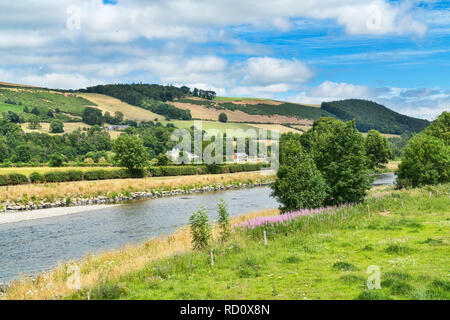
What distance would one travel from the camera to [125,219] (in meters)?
39.2

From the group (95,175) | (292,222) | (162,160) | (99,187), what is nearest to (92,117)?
(162,160)

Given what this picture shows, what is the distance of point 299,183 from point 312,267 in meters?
13.3

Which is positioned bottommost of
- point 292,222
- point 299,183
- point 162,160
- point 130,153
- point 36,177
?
point 292,222

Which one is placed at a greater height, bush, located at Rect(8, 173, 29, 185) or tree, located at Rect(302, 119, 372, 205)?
tree, located at Rect(302, 119, 372, 205)

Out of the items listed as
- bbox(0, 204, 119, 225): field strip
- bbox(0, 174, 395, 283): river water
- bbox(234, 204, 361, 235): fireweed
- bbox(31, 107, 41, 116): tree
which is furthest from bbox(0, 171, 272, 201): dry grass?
bbox(31, 107, 41, 116): tree

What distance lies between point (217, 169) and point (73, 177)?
3230 cm

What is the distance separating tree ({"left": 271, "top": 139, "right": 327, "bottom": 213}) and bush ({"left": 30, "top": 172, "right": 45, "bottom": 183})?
4469 centimetres

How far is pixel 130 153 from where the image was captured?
71.5 meters

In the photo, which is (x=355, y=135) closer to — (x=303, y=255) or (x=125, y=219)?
(x=303, y=255)

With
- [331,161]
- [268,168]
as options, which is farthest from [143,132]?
[331,161]

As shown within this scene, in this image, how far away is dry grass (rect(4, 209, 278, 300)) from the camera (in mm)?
14255

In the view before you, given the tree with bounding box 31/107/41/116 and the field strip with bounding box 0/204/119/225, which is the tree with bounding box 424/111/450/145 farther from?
the tree with bounding box 31/107/41/116

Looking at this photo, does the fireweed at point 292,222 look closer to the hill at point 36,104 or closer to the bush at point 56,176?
the bush at point 56,176

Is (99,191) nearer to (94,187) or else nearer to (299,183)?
(94,187)
